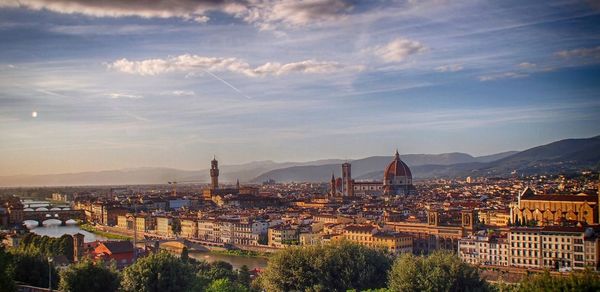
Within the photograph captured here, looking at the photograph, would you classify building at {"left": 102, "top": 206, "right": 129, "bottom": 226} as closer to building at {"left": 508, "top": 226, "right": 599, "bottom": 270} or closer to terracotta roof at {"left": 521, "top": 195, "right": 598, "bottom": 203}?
terracotta roof at {"left": 521, "top": 195, "right": 598, "bottom": 203}

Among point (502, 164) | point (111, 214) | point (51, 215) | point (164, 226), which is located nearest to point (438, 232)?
point (164, 226)

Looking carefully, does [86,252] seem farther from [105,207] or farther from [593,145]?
[593,145]

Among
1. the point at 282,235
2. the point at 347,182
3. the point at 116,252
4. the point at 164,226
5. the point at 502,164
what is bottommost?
the point at 164,226

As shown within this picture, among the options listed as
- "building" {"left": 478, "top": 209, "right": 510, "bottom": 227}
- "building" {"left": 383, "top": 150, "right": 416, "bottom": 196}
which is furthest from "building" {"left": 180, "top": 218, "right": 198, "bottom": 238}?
"building" {"left": 383, "top": 150, "right": 416, "bottom": 196}

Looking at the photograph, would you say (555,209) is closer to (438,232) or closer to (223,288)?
(438,232)

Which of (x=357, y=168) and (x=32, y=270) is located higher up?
(x=357, y=168)

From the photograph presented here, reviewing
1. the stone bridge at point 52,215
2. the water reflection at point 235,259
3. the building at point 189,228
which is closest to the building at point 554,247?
the water reflection at point 235,259
